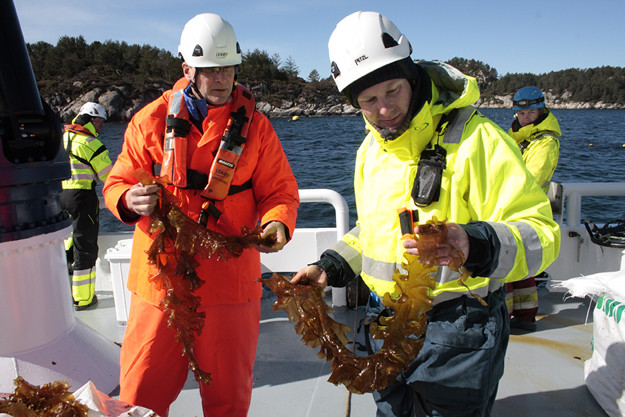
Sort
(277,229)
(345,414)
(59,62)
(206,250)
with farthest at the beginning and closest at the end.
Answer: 1. (59,62)
2. (345,414)
3. (277,229)
4. (206,250)

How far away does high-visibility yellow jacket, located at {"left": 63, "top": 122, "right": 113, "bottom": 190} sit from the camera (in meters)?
5.06

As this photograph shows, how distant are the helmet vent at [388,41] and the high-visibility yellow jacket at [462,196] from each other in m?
0.23

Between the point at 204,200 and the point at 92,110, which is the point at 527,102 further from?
the point at 92,110

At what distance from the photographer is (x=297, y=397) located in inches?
116

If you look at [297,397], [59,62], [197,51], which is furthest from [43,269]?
[59,62]

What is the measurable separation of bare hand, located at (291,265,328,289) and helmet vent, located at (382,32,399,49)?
0.97 m

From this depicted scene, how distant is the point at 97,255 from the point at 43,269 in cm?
295

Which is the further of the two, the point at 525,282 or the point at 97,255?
the point at 97,255

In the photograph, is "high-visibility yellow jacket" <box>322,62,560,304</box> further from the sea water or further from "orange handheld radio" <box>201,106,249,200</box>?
the sea water

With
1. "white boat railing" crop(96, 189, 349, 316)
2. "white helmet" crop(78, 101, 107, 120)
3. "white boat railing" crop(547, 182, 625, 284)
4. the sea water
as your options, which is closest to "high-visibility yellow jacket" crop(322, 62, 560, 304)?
"white boat railing" crop(96, 189, 349, 316)

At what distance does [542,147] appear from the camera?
4.53 metres

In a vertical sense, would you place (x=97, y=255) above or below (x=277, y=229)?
below

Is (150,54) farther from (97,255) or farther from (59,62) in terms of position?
(97,255)

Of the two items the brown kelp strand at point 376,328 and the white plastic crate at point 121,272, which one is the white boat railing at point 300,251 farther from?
the brown kelp strand at point 376,328
